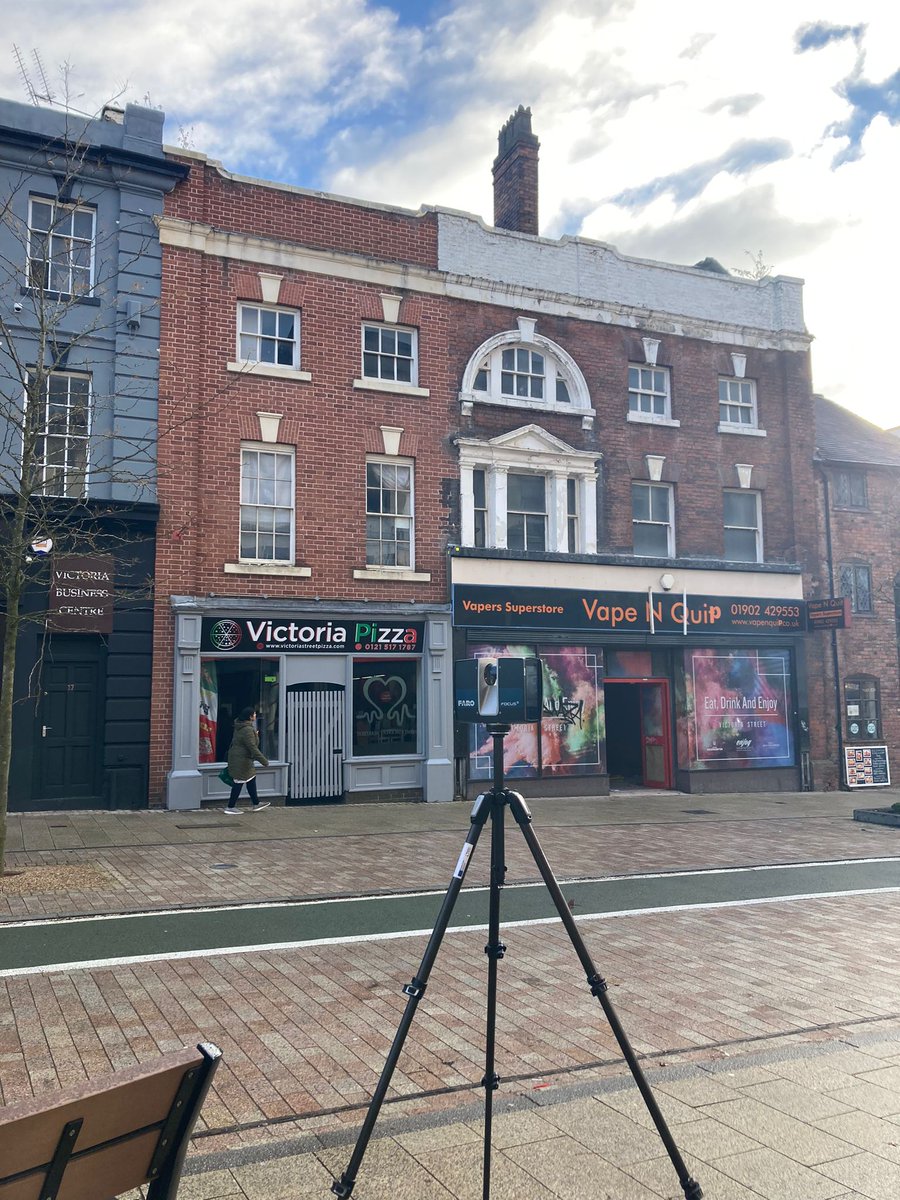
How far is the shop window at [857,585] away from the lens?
2208 centimetres

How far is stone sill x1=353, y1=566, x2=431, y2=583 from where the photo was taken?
17.2m

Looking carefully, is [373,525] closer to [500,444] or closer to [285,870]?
[500,444]

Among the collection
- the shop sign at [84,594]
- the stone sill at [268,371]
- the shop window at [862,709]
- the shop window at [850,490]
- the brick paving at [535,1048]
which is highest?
the stone sill at [268,371]

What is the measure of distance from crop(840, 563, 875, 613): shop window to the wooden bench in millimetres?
22037

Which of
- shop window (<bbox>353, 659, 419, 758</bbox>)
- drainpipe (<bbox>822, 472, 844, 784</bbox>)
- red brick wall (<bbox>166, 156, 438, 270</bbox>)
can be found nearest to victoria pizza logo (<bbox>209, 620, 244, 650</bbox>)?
shop window (<bbox>353, 659, 419, 758</bbox>)

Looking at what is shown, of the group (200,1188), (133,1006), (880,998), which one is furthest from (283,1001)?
(880,998)

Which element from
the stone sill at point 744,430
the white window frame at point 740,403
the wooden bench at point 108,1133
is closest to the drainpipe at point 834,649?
the stone sill at point 744,430

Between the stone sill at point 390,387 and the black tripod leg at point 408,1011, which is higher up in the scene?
the stone sill at point 390,387

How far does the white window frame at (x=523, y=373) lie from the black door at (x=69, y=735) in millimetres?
8800

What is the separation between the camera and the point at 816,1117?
425cm

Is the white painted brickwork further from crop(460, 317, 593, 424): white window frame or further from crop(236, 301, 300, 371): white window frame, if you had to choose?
crop(236, 301, 300, 371): white window frame

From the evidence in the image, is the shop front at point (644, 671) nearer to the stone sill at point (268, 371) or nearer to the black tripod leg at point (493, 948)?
the stone sill at point (268, 371)

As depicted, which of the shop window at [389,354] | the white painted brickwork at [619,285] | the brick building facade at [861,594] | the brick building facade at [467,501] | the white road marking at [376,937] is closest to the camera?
the white road marking at [376,937]

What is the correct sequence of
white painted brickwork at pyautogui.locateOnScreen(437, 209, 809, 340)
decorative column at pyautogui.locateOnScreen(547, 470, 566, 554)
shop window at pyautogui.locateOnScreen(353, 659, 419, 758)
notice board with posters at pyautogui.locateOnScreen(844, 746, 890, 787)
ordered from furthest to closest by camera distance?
1. notice board with posters at pyautogui.locateOnScreen(844, 746, 890, 787)
2. decorative column at pyautogui.locateOnScreen(547, 470, 566, 554)
3. white painted brickwork at pyautogui.locateOnScreen(437, 209, 809, 340)
4. shop window at pyautogui.locateOnScreen(353, 659, 419, 758)
